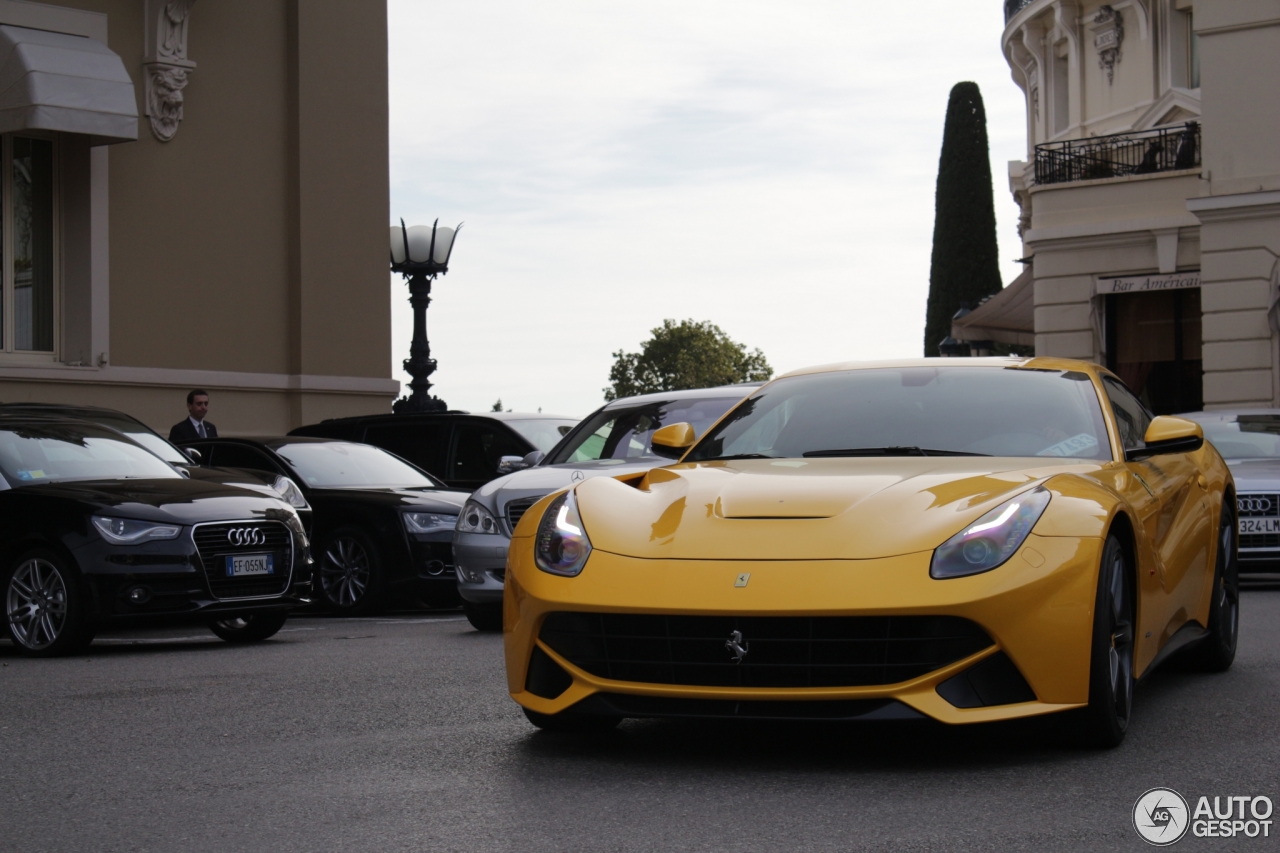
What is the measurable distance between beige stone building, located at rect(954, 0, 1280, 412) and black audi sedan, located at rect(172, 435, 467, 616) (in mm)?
17142

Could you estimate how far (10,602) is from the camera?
982 cm

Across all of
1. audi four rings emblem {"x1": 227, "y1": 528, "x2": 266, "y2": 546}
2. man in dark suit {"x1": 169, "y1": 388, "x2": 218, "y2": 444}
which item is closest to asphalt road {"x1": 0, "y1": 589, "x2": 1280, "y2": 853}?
audi four rings emblem {"x1": 227, "y1": 528, "x2": 266, "y2": 546}

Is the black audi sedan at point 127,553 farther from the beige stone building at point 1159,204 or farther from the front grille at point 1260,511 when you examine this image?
the beige stone building at point 1159,204

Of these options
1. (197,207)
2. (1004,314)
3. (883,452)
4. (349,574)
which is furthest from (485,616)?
(1004,314)

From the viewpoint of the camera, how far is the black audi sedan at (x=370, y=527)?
42.9 feet

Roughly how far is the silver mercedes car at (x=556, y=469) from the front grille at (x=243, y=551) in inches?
42.8

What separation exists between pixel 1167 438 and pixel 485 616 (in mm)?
5434

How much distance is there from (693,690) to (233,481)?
666cm

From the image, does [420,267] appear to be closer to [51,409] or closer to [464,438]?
[464,438]

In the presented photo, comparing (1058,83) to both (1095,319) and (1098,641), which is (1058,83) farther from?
(1098,641)

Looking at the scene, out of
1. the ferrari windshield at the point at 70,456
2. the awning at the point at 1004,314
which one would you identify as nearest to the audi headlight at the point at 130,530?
the ferrari windshield at the point at 70,456

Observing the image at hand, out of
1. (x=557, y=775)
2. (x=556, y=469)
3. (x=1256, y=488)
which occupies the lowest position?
(x=557, y=775)

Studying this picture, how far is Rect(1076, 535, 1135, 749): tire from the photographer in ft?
16.7

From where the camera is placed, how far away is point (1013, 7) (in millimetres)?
42812
